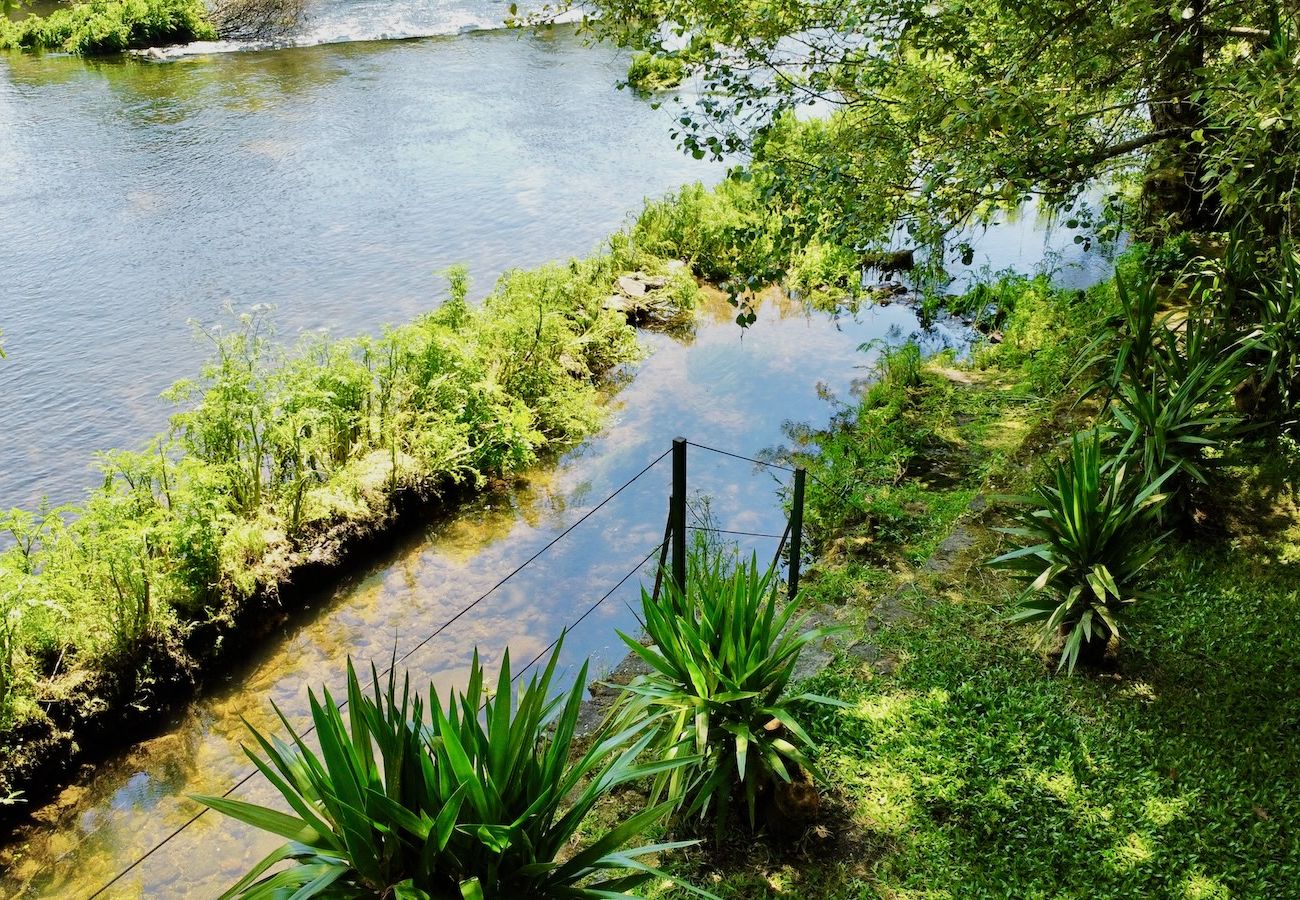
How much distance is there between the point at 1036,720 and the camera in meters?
4.29

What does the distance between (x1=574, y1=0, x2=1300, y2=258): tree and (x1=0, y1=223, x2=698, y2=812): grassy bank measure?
300cm

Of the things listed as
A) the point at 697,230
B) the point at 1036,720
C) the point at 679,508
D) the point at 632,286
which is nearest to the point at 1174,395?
the point at 1036,720

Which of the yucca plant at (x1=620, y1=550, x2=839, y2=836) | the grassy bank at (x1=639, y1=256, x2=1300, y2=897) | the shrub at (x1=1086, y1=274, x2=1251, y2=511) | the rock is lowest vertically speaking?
the grassy bank at (x1=639, y1=256, x2=1300, y2=897)

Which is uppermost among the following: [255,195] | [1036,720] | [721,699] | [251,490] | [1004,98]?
[1004,98]

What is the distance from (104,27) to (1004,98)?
20.3 m

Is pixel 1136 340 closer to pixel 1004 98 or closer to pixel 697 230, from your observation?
pixel 1004 98

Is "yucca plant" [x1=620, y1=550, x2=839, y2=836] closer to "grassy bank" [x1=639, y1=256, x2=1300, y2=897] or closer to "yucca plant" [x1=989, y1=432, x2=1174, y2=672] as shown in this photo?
"grassy bank" [x1=639, y1=256, x2=1300, y2=897]

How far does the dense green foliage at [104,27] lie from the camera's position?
18.8 meters

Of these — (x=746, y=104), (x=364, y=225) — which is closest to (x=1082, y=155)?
(x=746, y=104)

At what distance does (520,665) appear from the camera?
5832 mm

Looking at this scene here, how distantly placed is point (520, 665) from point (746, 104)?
454 centimetres

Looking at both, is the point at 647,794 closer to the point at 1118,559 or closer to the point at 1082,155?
the point at 1118,559

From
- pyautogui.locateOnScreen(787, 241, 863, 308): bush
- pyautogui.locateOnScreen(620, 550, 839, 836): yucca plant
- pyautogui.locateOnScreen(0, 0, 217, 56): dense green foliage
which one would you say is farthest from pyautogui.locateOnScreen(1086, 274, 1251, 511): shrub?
pyautogui.locateOnScreen(0, 0, 217, 56): dense green foliage

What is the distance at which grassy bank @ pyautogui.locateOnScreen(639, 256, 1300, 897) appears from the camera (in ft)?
11.7
